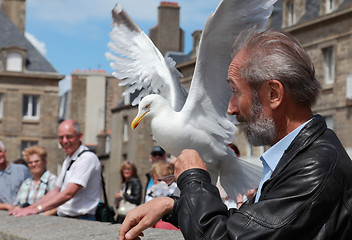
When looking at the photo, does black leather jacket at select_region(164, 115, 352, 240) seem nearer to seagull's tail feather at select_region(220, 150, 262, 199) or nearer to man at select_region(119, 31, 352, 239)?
man at select_region(119, 31, 352, 239)

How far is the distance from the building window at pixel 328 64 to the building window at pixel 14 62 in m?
→ 20.0

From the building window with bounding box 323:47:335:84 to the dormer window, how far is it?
783 inches

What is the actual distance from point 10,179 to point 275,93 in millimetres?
6121

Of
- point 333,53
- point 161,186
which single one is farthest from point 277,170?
point 333,53

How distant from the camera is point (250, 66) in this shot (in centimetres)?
208

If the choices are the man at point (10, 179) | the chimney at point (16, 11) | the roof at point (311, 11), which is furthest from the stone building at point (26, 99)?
the man at point (10, 179)

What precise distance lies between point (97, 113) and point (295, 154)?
47.8 m

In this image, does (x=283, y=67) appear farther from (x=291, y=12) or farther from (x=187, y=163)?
(x=291, y=12)

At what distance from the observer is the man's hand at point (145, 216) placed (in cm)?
221

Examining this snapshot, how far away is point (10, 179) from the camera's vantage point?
7711mm

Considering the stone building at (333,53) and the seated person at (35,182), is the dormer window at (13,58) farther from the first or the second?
the seated person at (35,182)

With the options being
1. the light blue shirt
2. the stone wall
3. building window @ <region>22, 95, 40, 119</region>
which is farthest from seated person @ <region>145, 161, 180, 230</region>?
building window @ <region>22, 95, 40, 119</region>

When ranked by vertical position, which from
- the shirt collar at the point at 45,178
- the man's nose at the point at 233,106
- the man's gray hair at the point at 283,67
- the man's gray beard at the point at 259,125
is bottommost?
the shirt collar at the point at 45,178

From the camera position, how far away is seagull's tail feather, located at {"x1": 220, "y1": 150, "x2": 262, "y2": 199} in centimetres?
449
